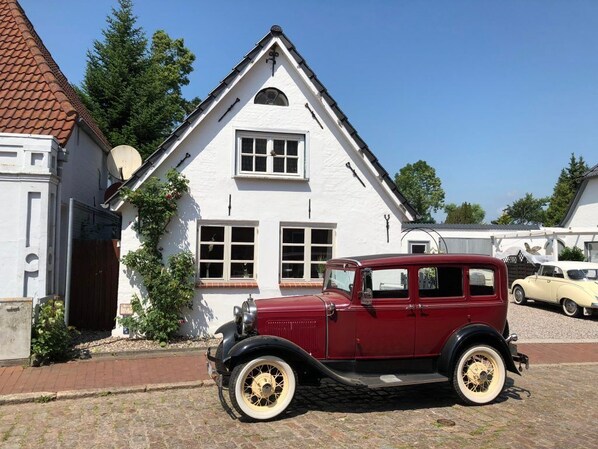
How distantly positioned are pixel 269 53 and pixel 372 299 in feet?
21.6

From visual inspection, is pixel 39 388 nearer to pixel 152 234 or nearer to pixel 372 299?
pixel 152 234

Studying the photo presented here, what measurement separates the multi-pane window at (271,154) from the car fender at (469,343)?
5418 millimetres

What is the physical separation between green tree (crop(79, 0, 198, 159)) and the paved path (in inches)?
492

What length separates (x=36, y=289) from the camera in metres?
8.27

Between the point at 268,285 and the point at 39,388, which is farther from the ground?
the point at 268,285

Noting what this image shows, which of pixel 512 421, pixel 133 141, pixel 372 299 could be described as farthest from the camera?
pixel 133 141

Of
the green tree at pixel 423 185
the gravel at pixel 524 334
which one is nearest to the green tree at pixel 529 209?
the green tree at pixel 423 185

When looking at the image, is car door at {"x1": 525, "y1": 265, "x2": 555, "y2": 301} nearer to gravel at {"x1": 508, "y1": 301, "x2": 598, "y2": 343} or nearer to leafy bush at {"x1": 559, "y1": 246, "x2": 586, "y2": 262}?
gravel at {"x1": 508, "y1": 301, "x2": 598, "y2": 343}

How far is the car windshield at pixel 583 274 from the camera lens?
14.8 m

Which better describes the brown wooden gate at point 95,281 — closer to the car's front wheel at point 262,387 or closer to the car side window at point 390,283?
the car's front wheel at point 262,387

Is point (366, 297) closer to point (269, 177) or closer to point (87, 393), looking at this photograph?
point (87, 393)

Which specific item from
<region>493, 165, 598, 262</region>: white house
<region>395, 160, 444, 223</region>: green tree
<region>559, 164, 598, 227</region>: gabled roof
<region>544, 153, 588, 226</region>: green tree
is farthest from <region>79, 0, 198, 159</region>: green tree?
<region>395, 160, 444, 223</region>: green tree

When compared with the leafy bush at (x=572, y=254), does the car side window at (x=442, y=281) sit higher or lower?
lower

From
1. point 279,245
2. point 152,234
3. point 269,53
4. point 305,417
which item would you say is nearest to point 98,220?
point 152,234
